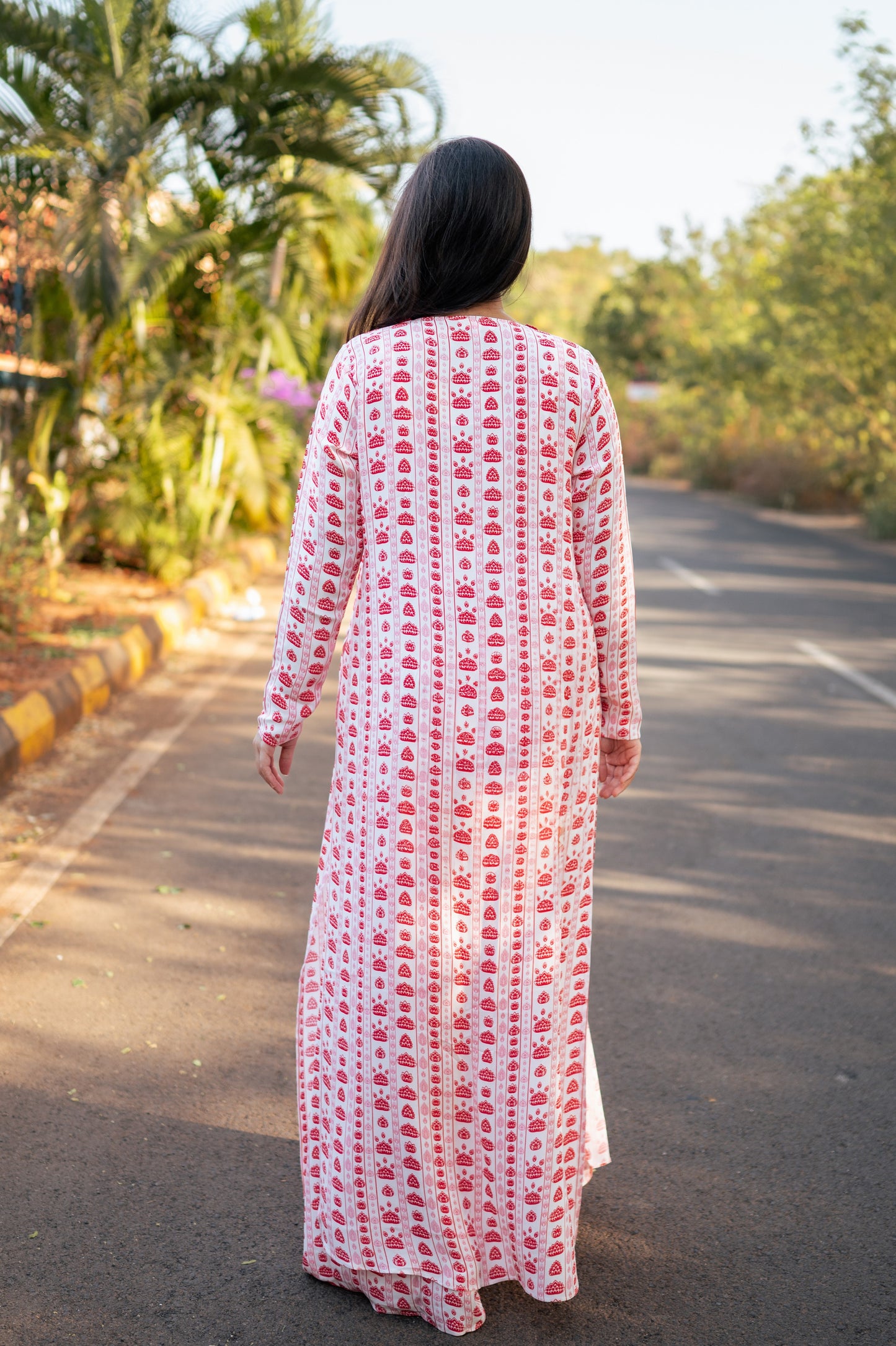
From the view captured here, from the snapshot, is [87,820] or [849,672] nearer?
[87,820]

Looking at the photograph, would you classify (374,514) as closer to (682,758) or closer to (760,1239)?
(760,1239)

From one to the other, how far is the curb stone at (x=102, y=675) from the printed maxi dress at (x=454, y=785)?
341 cm

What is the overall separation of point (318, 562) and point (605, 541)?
0.49 meters

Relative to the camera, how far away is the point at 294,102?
10.3m

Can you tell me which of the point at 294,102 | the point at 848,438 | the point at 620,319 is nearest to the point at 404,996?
the point at 294,102

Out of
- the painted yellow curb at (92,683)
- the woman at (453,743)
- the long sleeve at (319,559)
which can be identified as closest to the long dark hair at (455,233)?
the woman at (453,743)

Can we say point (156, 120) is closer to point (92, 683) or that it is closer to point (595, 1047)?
point (92, 683)

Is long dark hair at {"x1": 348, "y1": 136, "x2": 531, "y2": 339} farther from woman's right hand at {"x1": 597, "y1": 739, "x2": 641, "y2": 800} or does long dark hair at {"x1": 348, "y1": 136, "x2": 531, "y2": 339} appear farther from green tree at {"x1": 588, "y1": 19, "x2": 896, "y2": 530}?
green tree at {"x1": 588, "y1": 19, "x2": 896, "y2": 530}

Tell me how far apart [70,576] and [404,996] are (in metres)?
7.99

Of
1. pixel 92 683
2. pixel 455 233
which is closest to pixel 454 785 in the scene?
pixel 455 233

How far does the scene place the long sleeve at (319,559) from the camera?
2.24m

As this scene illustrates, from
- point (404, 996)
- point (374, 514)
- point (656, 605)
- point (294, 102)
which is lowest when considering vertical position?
point (656, 605)

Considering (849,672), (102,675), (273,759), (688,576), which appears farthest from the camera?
(688,576)

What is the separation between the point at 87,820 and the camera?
200 inches
